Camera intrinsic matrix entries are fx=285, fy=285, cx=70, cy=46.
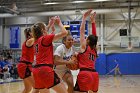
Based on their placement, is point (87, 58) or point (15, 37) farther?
point (15, 37)

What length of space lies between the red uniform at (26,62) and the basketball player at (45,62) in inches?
43.8

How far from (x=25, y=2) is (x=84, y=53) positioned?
65.9ft

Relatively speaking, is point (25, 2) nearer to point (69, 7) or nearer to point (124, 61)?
point (69, 7)

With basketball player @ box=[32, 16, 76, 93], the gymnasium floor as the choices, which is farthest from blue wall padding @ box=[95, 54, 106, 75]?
basketball player @ box=[32, 16, 76, 93]

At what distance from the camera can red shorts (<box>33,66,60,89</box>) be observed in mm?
4691

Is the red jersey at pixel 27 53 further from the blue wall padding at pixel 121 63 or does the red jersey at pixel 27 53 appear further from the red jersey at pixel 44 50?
the blue wall padding at pixel 121 63

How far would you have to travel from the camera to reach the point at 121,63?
82.7 ft

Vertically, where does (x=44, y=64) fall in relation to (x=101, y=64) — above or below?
above

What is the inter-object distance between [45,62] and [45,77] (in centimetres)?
26

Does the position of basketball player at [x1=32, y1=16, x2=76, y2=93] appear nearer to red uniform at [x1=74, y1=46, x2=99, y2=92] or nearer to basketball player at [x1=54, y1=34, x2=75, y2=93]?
red uniform at [x1=74, y1=46, x2=99, y2=92]

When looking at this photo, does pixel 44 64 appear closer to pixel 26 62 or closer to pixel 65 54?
pixel 65 54

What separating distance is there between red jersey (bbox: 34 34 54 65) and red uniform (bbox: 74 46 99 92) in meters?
0.59

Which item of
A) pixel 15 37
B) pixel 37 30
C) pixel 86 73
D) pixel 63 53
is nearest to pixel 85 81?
pixel 86 73

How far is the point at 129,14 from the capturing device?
24359 millimetres
